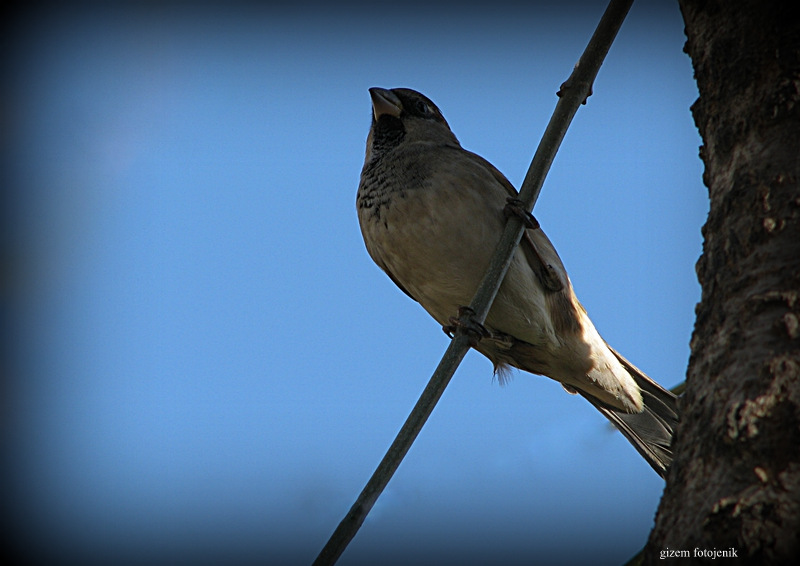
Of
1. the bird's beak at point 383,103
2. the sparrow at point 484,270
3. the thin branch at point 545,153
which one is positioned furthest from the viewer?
the bird's beak at point 383,103

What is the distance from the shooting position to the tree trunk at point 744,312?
1.68 m

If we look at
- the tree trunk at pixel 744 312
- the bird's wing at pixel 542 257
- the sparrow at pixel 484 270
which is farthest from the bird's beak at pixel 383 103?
the tree trunk at pixel 744 312

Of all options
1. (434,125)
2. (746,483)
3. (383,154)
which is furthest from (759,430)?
(434,125)

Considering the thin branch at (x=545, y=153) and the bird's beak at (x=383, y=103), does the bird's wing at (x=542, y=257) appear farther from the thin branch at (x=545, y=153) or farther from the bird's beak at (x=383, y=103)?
the thin branch at (x=545, y=153)

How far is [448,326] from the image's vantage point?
14.5ft

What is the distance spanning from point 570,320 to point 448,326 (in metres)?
0.74

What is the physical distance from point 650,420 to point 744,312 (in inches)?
104

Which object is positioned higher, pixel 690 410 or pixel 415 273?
pixel 415 273

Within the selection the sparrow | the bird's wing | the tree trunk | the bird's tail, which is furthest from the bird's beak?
the tree trunk

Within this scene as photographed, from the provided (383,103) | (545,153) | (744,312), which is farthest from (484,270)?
(744,312)

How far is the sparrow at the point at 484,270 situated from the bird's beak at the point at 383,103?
31 cm

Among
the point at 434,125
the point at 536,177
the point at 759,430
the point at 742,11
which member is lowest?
the point at 759,430

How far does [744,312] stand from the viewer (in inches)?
77.7

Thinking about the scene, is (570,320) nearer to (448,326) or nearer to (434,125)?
(448,326)
